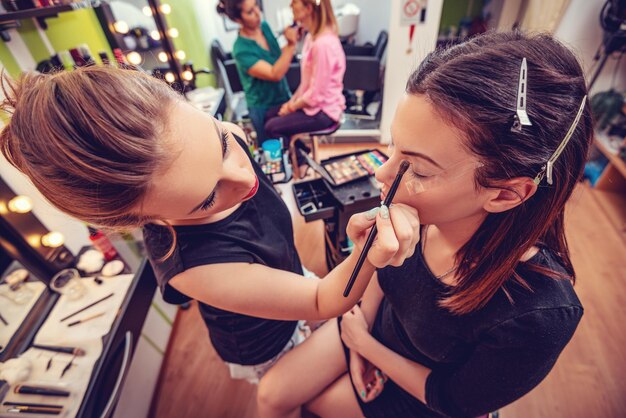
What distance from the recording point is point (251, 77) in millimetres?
2512

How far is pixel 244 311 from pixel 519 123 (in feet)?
2.39

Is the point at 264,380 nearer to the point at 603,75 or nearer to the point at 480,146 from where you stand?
the point at 480,146

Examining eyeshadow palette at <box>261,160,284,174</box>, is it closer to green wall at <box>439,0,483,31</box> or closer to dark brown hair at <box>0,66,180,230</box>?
dark brown hair at <box>0,66,180,230</box>

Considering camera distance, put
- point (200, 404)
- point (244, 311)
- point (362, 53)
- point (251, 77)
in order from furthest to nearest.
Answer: point (362, 53)
point (251, 77)
point (200, 404)
point (244, 311)

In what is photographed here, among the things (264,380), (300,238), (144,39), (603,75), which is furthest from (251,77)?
(603,75)

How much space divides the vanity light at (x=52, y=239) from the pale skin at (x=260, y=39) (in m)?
1.71

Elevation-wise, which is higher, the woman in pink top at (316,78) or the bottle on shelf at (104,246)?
the woman in pink top at (316,78)

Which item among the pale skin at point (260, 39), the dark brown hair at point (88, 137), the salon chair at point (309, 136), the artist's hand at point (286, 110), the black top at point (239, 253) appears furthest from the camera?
the artist's hand at point (286, 110)

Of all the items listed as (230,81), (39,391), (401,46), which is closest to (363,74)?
(401,46)

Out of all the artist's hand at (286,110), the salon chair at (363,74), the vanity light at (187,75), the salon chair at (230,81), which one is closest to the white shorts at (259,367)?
the artist's hand at (286,110)

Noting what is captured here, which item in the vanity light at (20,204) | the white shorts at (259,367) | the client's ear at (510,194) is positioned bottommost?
the white shorts at (259,367)

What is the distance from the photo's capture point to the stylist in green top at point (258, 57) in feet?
7.16

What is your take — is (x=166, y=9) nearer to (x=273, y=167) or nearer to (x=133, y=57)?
(x=133, y=57)

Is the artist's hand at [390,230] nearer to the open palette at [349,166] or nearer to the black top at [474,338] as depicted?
the black top at [474,338]
